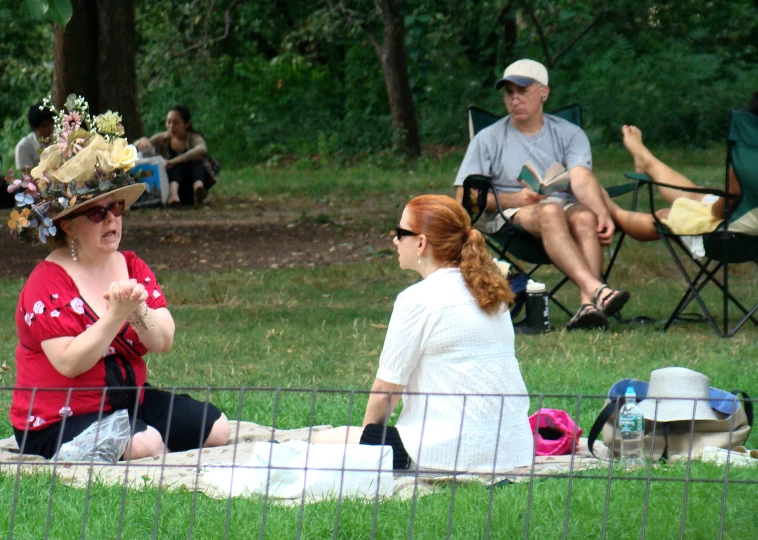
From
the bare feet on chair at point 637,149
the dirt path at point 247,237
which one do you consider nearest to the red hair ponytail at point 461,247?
the bare feet on chair at point 637,149

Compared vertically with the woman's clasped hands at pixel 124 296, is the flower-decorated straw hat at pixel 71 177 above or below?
above

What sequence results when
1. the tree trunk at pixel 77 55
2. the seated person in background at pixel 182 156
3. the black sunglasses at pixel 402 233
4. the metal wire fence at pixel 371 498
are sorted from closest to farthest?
the metal wire fence at pixel 371 498 < the black sunglasses at pixel 402 233 < the tree trunk at pixel 77 55 < the seated person in background at pixel 182 156

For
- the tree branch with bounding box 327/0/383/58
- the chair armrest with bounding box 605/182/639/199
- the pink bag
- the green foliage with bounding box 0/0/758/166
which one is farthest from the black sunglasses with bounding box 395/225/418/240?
the tree branch with bounding box 327/0/383/58

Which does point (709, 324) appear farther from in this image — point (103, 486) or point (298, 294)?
point (103, 486)

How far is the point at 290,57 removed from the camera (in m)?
21.2

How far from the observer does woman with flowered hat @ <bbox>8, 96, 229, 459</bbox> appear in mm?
3992

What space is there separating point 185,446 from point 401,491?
3.78 feet

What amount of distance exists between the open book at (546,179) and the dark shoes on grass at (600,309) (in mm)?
757

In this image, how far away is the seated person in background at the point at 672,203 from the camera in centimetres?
616

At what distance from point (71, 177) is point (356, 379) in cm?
182

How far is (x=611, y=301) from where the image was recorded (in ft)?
20.7

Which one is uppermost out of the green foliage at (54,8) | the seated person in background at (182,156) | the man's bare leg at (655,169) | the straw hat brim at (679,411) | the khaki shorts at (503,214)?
the green foliage at (54,8)

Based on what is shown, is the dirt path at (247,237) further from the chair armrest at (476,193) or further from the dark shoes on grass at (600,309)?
the dark shoes on grass at (600,309)

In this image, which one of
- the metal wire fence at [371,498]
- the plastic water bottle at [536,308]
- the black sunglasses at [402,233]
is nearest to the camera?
the metal wire fence at [371,498]
